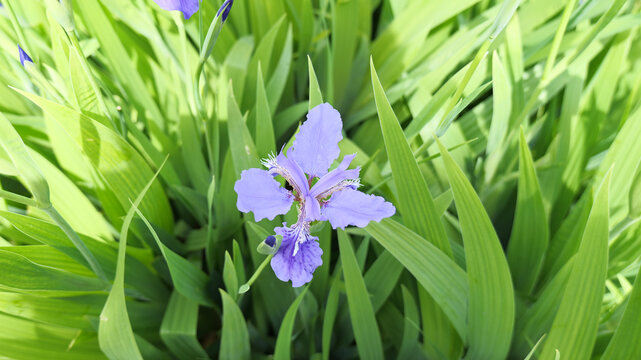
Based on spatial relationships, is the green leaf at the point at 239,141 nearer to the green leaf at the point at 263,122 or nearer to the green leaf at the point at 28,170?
the green leaf at the point at 263,122

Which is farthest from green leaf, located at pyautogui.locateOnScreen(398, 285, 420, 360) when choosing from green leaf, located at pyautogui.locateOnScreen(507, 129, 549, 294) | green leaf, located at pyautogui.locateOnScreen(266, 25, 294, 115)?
green leaf, located at pyautogui.locateOnScreen(266, 25, 294, 115)

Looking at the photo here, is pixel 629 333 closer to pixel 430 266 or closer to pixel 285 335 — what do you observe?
pixel 430 266

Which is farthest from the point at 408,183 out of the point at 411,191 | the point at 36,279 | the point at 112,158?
the point at 36,279

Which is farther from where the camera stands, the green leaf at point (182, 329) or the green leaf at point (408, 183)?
the green leaf at point (182, 329)

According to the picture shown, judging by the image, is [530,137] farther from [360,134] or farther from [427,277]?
[427,277]

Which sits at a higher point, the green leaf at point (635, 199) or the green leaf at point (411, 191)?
the green leaf at point (411, 191)

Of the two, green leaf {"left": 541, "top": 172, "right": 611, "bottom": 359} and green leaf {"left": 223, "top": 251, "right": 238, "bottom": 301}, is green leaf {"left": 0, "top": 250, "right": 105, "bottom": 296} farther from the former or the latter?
green leaf {"left": 541, "top": 172, "right": 611, "bottom": 359}

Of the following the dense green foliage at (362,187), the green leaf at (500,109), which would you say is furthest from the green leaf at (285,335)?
the green leaf at (500,109)

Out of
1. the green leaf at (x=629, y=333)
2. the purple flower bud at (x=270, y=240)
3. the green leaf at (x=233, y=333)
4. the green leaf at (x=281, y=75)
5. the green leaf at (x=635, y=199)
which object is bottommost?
the green leaf at (x=629, y=333)
